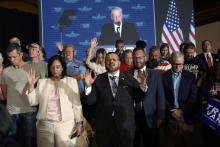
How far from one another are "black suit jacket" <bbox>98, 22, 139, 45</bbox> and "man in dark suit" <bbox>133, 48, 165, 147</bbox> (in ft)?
11.4

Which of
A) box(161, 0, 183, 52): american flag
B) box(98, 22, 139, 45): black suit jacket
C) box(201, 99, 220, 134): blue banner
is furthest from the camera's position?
box(161, 0, 183, 52): american flag

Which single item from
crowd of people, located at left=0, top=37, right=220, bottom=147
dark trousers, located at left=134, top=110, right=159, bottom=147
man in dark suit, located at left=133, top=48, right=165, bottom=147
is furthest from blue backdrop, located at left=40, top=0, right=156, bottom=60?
dark trousers, located at left=134, top=110, right=159, bottom=147

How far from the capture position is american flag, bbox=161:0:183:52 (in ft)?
26.8

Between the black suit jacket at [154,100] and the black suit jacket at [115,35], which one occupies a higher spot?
the black suit jacket at [115,35]

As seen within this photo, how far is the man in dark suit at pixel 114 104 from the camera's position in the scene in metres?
4.16

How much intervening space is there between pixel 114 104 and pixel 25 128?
3.81 ft

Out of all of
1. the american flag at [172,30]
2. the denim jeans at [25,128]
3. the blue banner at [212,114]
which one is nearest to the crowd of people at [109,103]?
the denim jeans at [25,128]

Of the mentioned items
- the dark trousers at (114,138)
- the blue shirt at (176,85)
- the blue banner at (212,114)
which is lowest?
the dark trousers at (114,138)

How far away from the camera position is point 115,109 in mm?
4152

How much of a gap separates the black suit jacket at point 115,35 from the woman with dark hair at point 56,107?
3.74m

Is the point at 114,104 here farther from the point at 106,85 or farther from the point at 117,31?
the point at 117,31

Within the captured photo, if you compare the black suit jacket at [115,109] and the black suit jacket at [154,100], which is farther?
the black suit jacket at [154,100]

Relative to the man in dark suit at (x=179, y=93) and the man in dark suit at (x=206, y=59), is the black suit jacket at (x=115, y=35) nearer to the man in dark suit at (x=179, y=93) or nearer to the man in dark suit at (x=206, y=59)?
the man in dark suit at (x=206, y=59)

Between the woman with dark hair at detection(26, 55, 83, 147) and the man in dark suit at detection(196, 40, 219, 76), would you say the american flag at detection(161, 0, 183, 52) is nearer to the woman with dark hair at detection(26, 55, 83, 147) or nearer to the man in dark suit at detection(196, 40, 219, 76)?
the man in dark suit at detection(196, 40, 219, 76)
